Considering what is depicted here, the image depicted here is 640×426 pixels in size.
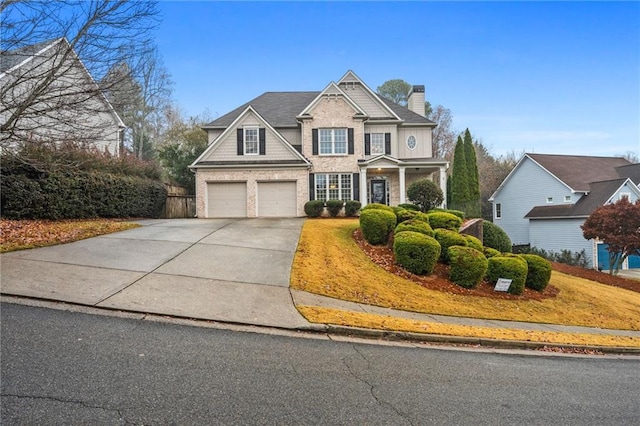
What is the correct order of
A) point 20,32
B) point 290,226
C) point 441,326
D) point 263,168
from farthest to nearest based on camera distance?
point 263,168 < point 290,226 < point 20,32 < point 441,326

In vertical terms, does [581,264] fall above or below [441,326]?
below

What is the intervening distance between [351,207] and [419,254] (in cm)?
924

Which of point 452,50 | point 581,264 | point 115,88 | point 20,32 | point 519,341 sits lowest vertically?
point 581,264

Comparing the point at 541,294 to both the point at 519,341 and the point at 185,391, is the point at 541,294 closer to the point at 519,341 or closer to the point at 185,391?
the point at 519,341

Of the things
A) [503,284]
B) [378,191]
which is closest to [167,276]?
[503,284]

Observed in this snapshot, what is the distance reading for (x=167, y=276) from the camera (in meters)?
7.67

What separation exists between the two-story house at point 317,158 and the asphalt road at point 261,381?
14939mm

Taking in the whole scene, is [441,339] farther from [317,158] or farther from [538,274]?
[317,158]

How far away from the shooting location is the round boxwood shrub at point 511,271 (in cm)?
1070

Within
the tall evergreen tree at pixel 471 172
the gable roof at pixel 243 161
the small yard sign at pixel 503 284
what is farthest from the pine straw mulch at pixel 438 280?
the tall evergreen tree at pixel 471 172

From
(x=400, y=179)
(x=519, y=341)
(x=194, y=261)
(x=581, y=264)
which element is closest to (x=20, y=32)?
(x=194, y=261)

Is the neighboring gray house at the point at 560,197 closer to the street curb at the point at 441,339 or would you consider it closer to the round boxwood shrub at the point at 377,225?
the round boxwood shrub at the point at 377,225

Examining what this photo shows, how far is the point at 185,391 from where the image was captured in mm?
3453

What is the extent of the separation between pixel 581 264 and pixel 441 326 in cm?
2149
